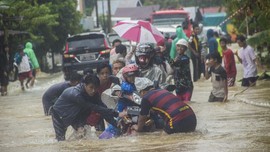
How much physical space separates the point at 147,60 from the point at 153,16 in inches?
1342

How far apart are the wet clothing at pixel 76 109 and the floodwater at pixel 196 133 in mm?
269

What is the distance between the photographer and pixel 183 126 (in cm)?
1105

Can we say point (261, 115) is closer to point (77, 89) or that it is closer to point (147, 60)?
point (147, 60)

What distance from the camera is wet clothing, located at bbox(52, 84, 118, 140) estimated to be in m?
11.4

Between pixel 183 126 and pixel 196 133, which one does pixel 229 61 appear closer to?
pixel 196 133

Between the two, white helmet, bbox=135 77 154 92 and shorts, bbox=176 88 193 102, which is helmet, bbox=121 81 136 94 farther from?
shorts, bbox=176 88 193 102

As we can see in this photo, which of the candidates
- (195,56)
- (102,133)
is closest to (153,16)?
(195,56)

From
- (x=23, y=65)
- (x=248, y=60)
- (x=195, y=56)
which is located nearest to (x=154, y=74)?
(x=248, y=60)

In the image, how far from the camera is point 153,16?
156 feet

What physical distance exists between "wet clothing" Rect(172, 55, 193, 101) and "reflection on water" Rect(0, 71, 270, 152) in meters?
0.39

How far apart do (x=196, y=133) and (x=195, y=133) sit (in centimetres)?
4

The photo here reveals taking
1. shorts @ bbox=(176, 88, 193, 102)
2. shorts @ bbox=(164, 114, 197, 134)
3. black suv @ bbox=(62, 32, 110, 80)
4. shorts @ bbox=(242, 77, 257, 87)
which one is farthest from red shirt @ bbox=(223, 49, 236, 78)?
black suv @ bbox=(62, 32, 110, 80)

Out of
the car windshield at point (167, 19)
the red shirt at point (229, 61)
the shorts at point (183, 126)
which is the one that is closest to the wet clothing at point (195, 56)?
the red shirt at point (229, 61)

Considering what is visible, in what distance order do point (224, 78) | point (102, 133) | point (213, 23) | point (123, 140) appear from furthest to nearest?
point (213, 23) < point (224, 78) < point (102, 133) < point (123, 140)
